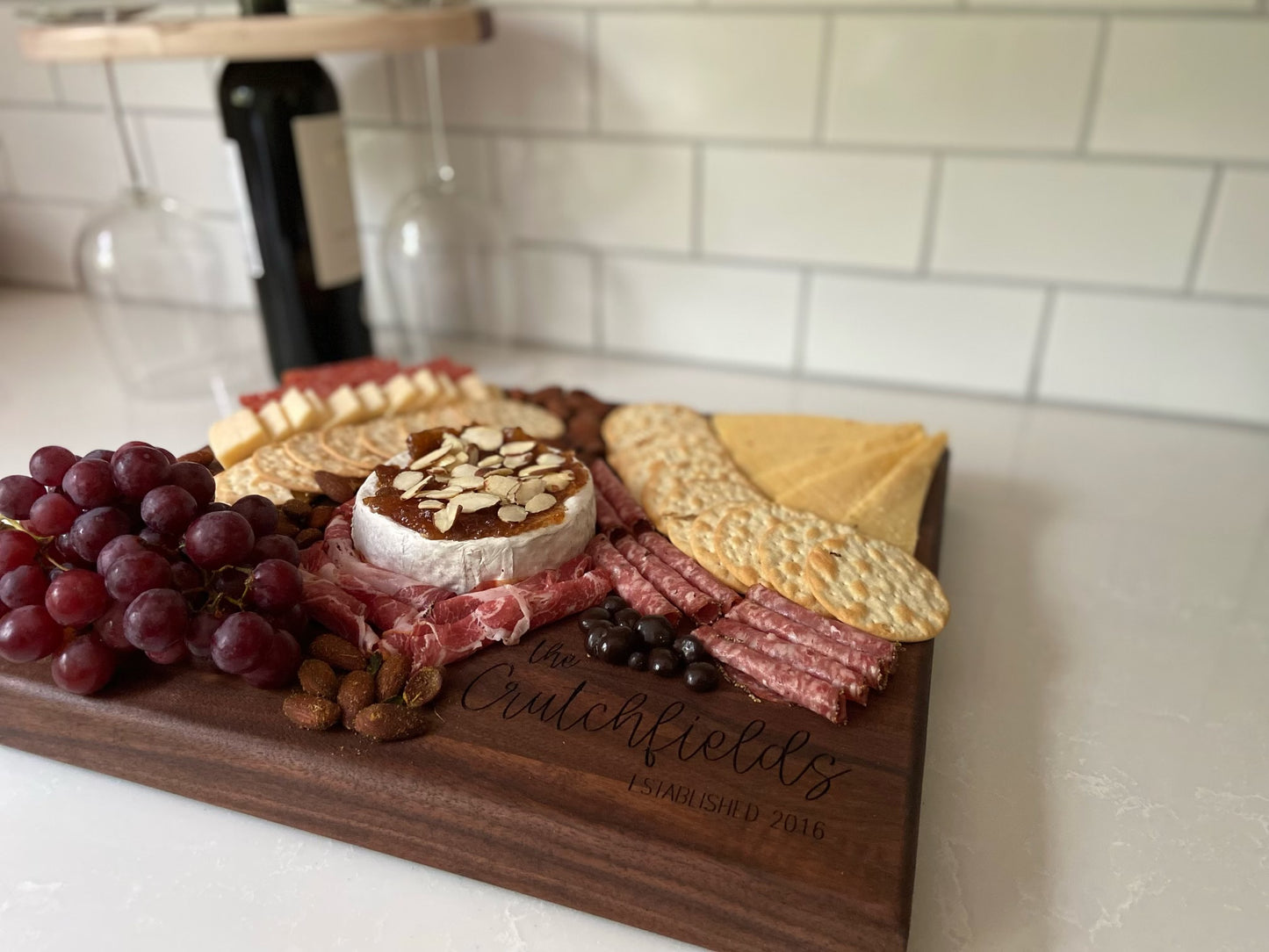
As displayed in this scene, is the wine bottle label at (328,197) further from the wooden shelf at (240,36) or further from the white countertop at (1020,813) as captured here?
the white countertop at (1020,813)

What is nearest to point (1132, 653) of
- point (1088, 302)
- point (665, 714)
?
point (665, 714)

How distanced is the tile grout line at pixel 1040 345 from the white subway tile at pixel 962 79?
0.21 meters

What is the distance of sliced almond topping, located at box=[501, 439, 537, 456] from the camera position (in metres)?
0.90

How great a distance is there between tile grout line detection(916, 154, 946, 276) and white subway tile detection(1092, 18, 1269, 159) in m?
0.20

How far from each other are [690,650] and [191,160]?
57.1 inches

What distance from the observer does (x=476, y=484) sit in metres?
0.83

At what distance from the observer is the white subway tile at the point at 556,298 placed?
153 cm

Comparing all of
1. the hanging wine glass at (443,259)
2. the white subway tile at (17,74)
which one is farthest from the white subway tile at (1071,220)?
the white subway tile at (17,74)

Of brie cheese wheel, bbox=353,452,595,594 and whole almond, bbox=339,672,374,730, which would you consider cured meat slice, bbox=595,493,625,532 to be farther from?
whole almond, bbox=339,672,374,730

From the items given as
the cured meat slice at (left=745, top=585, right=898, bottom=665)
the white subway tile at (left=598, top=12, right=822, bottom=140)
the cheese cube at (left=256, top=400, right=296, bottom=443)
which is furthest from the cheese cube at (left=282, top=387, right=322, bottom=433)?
the white subway tile at (left=598, top=12, right=822, bottom=140)

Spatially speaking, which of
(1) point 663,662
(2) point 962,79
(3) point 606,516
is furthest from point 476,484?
(2) point 962,79

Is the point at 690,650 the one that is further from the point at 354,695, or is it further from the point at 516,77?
the point at 516,77

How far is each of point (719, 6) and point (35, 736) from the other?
3.85 ft

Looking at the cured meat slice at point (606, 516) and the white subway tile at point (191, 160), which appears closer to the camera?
the cured meat slice at point (606, 516)
